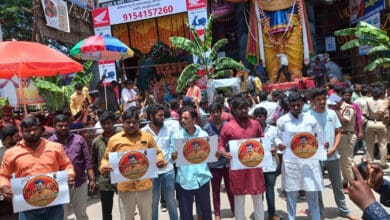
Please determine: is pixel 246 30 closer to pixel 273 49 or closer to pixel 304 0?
pixel 273 49

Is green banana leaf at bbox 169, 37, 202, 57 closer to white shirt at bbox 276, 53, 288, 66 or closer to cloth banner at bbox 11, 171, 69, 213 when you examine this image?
white shirt at bbox 276, 53, 288, 66

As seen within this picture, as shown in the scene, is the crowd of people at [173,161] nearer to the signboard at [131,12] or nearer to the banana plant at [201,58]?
the banana plant at [201,58]

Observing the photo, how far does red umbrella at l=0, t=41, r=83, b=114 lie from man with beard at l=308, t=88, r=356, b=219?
194 inches

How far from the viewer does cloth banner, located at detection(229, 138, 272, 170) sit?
493cm

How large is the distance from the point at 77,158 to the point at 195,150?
1565 millimetres

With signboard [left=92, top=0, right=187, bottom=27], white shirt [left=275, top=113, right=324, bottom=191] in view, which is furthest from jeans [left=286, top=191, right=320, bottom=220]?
signboard [left=92, top=0, right=187, bottom=27]

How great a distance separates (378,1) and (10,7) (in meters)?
20.9

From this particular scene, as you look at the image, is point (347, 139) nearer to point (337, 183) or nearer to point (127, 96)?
point (337, 183)

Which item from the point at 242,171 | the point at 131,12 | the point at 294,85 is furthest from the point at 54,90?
the point at 131,12

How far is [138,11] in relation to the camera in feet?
65.2

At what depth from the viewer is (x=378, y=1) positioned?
15.6m

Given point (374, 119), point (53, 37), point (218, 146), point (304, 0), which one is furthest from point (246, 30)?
point (218, 146)

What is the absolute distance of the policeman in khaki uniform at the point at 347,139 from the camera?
6.70 metres

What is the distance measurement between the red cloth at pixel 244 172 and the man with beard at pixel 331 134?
102 centimetres
